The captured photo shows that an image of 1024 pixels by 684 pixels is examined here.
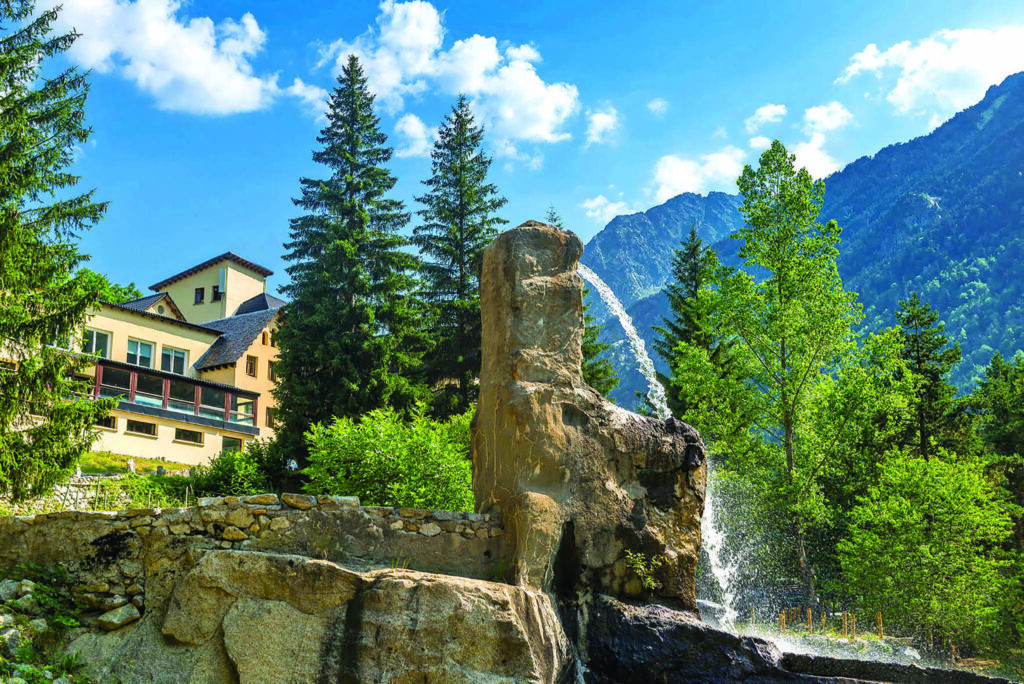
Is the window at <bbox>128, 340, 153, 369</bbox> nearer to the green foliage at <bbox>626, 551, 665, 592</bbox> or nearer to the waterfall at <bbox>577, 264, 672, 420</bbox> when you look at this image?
the waterfall at <bbox>577, 264, 672, 420</bbox>

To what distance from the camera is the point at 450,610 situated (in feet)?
25.9

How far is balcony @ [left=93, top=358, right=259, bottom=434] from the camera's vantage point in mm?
35781

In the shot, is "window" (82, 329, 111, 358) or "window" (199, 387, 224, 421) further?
"window" (199, 387, 224, 421)

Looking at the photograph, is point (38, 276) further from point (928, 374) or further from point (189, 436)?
point (928, 374)

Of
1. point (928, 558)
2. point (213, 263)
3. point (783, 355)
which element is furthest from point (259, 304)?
point (928, 558)

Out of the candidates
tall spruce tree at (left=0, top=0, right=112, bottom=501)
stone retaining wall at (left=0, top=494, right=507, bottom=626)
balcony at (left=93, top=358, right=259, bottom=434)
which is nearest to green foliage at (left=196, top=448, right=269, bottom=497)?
tall spruce tree at (left=0, top=0, right=112, bottom=501)

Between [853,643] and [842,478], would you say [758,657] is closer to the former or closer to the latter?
[853,643]

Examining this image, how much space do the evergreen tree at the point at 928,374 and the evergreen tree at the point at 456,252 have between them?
1689cm

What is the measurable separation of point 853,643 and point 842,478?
53.5 ft

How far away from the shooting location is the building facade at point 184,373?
3581 centimetres

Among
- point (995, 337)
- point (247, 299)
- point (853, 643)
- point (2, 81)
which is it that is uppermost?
point (995, 337)

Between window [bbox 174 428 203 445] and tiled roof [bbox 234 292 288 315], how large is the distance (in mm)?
13621

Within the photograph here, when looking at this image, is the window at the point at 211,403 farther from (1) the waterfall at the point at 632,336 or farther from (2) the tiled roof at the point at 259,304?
(1) the waterfall at the point at 632,336

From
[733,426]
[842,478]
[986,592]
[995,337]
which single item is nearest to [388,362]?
[733,426]
